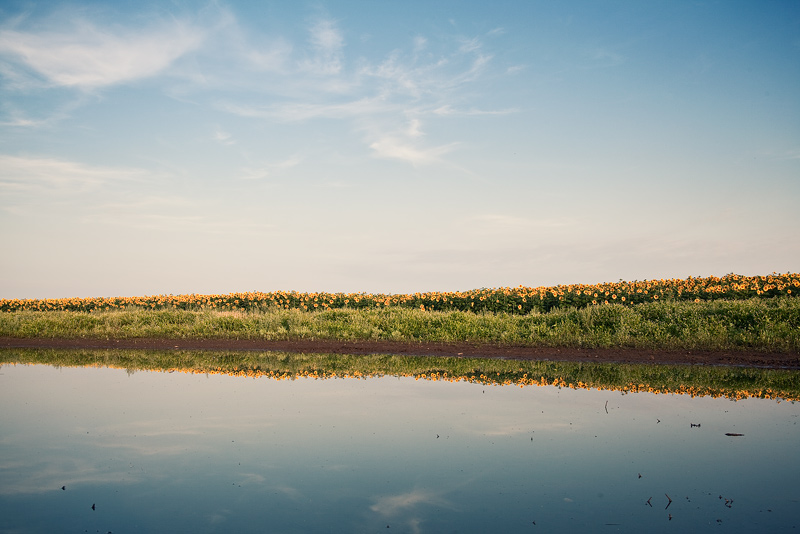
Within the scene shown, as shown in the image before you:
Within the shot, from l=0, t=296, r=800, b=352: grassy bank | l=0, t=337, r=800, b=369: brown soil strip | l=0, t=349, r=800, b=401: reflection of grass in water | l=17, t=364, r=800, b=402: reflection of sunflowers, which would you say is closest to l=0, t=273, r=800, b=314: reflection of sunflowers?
l=0, t=296, r=800, b=352: grassy bank

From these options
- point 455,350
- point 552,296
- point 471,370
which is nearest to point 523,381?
point 471,370

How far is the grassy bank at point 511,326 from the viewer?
61.7 ft

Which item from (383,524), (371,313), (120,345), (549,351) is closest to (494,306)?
(371,313)

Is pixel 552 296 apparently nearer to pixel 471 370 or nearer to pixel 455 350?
pixel 455 350

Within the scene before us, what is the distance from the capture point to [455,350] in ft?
62.9

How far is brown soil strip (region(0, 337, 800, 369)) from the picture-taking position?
16.8m

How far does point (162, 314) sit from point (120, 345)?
4.02 meters

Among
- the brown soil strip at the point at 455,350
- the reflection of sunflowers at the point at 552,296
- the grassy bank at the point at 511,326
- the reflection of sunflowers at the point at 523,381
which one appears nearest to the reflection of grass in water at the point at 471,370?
the reflection of sunflowers at the point at 523,381

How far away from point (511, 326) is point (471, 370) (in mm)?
6345

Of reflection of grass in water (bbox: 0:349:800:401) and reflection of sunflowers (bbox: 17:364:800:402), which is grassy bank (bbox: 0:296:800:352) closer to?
reflection of grass in water (bbox: 0:349:800:401)

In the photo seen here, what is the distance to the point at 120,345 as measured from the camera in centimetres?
2223

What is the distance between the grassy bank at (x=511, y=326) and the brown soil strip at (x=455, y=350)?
61cm

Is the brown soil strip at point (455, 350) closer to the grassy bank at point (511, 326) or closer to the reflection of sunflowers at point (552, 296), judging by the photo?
the grassy bank at point (511, 326)

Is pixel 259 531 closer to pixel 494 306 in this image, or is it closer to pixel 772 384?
pixel 772 384
